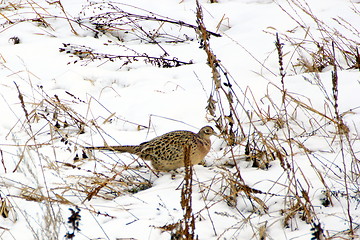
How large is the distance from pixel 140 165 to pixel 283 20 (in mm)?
3286

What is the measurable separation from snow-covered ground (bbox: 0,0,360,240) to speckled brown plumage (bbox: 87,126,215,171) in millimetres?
99

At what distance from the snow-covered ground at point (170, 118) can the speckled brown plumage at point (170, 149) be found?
0.10m

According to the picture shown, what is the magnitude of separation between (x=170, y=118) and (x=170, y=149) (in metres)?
0.95

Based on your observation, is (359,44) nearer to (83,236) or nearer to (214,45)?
(214,45)

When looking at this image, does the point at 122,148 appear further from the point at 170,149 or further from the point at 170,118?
the point at 170,118

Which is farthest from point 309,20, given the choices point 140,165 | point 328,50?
point 140,165

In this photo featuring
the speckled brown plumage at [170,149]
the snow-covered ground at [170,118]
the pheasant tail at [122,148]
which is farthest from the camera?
the pheasant tail at [122,148]

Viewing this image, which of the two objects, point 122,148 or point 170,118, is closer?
point 122,148

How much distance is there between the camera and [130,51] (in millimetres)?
6535

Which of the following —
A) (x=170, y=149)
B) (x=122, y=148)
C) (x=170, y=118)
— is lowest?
(x=170, y=149)

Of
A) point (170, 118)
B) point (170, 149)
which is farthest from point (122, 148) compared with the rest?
point (170, 118)

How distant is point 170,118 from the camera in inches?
204

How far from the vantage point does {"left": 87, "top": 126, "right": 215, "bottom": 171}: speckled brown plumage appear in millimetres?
4238

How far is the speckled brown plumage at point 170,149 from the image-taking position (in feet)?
13.9
